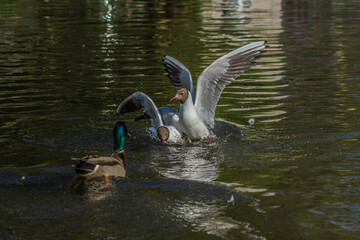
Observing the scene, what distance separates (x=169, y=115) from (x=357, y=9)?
20.1 metres

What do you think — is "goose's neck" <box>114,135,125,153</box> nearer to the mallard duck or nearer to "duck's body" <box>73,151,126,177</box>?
the mallard duck

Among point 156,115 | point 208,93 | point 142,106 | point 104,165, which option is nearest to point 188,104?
point 208,93

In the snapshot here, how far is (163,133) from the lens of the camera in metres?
10.8

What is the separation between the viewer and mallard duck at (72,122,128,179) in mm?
8188

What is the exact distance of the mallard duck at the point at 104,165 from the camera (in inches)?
322

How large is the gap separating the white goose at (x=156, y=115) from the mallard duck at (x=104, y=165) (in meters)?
1.77

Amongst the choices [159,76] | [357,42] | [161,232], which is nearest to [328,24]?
[357,42]

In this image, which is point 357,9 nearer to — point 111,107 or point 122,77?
point 122,77

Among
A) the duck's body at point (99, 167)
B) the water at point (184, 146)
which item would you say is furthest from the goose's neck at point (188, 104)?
the duck's body at point (99, 167)

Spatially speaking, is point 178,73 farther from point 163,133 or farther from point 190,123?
point 163,133

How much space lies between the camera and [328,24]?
24641 millimetres

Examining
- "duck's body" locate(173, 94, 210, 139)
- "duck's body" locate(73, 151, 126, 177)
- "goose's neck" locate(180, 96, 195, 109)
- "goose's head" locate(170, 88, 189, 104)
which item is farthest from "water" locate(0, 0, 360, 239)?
"goose's head" locate(170, 88, 189, 104)

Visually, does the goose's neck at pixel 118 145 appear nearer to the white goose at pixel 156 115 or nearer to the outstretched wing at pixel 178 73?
the white goose at pixel 156 115

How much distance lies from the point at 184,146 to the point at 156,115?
30.6 inches
